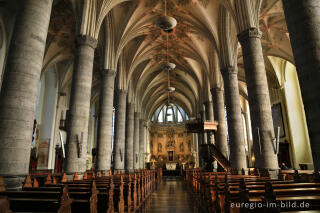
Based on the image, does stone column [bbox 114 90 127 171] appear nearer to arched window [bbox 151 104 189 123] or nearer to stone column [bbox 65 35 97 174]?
stone column [bbox 65 35 97 174]

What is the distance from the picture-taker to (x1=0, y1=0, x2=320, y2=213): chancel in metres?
4.19

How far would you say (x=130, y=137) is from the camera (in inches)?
792

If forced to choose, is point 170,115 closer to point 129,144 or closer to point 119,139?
point 129,144

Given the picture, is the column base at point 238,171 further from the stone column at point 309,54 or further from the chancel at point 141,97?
the stone column at point 309,54

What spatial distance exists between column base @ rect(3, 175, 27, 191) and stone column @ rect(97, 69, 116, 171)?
7.40 m

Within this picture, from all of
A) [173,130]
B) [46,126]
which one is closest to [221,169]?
[46,126]

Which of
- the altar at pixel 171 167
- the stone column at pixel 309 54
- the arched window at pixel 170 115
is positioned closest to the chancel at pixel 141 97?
the stone column at pixel 309 54

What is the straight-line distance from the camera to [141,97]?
29000 millimetres

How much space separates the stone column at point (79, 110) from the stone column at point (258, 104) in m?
7.51

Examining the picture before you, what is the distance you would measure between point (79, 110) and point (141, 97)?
19846 mm

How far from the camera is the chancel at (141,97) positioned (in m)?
4.19

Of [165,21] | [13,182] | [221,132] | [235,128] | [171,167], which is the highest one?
[165,21]

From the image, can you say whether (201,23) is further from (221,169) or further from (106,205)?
(106,205)

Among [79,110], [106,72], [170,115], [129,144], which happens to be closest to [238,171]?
[79,110]
